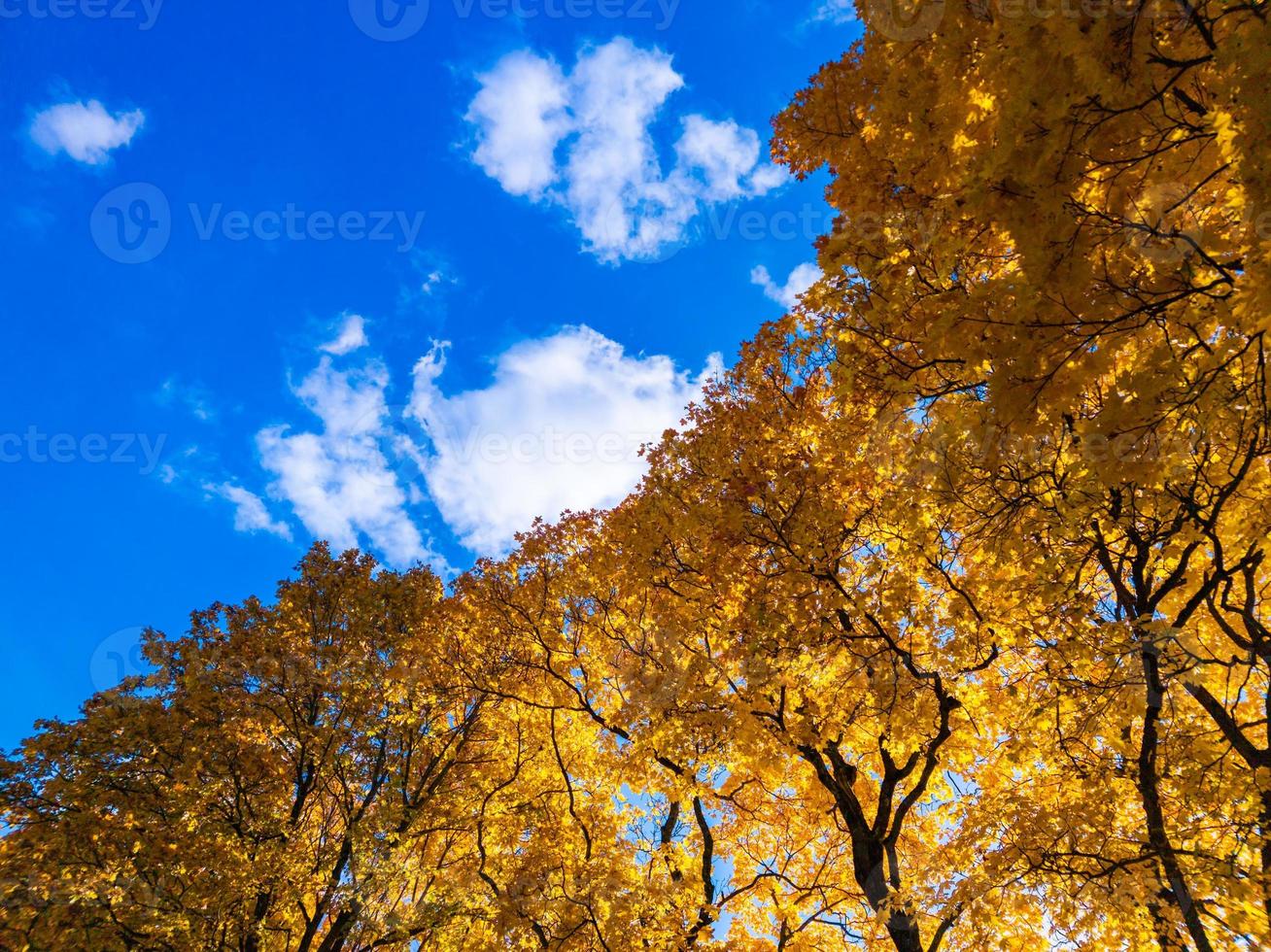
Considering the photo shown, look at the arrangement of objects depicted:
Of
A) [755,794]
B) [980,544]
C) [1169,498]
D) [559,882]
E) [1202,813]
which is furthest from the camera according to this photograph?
[755,794]

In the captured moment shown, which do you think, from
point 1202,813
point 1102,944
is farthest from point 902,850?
point 1202,813

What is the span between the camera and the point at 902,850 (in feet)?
36.7

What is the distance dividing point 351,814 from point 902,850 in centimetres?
1018

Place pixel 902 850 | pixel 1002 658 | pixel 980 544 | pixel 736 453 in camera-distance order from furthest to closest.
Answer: pixel 902 850 < pixel 736 453 < pixel 1002 658 < pixel 980 544

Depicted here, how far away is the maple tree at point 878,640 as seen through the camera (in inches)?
152

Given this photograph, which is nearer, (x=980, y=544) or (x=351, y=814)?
(x=980, y=544)

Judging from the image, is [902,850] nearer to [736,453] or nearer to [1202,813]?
[1202,813]

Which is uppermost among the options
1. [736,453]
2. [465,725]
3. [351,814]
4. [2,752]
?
[736,453]

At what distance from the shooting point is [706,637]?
31.6ft

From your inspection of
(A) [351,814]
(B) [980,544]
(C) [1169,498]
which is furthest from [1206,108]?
(A) [351,814]

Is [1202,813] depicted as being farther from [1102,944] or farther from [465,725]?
[465,725]

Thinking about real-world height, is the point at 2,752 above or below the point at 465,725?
below

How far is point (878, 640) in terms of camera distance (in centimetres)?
798

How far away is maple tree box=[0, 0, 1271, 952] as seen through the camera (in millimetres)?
3865
